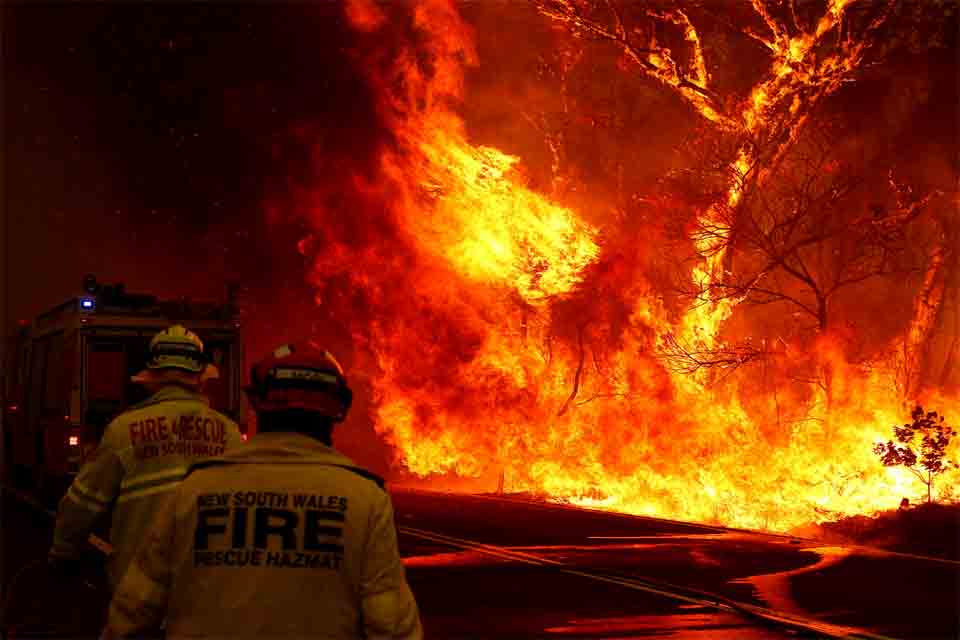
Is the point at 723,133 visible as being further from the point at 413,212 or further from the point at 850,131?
the point at 413,212

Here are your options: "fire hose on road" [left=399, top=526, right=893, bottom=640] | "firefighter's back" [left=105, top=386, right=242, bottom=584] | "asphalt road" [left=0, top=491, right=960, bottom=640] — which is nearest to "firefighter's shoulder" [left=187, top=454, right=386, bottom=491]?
"firefighter's back" [left=105, top=386, right=242, bottom=584]

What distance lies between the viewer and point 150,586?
156 inches

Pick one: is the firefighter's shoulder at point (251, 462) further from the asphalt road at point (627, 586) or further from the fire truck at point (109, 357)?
the fire truck at point (109, 357)

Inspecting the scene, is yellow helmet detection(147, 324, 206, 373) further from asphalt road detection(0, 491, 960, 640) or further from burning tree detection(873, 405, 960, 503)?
burning tree detection(873, 405, 960, 503)

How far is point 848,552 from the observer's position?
14336 millimetres

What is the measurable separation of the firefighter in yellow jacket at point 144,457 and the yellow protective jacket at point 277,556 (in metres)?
2.03

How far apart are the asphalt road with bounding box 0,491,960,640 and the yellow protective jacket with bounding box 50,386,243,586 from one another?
5.05 ft

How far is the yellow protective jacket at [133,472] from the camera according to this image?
588 cm

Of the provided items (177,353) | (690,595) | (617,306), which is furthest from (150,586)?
(617,306)

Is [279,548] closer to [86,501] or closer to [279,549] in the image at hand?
[279,549]

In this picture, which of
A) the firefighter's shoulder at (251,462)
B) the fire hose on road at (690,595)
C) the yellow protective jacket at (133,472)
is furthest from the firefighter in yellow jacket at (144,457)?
the fire hose on road at (690,595)

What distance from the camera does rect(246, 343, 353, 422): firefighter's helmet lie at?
3984 mm

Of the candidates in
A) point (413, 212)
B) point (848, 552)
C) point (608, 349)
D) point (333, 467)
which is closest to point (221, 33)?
point (413, 212)

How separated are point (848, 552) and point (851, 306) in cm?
1546
